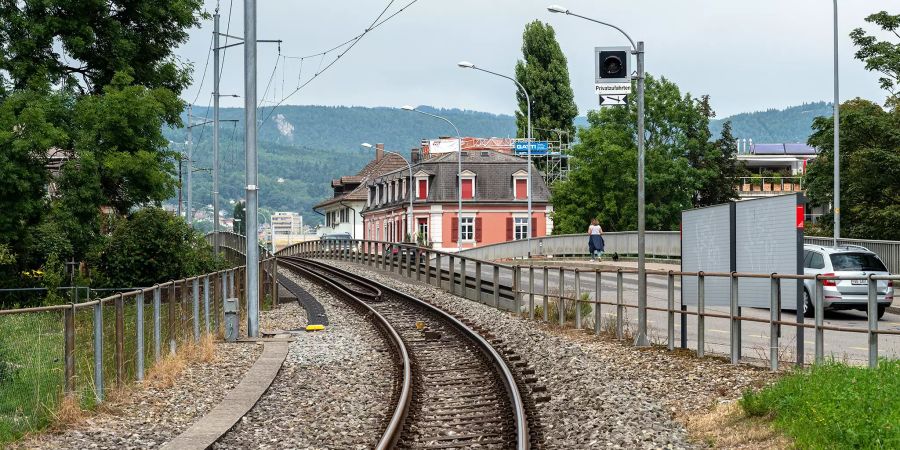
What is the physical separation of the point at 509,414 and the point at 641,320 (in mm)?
6263

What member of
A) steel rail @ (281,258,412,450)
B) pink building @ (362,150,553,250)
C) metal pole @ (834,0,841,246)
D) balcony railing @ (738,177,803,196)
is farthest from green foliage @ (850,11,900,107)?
balcony railing @ (738,177,803,196)

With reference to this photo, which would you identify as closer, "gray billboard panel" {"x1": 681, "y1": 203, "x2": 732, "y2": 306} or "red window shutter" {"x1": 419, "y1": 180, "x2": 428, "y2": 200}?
"gray billboard panel" {"x1": 681, "y1": 203, "x2": 732, "y2": 306}

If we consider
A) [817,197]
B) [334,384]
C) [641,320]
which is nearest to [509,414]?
[334,384]

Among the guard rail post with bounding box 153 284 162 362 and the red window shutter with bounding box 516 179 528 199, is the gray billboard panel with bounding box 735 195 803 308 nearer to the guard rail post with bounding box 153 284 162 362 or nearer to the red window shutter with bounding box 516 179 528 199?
the guard rail post with bounding box 153 284 162 362

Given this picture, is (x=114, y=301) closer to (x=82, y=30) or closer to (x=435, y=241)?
(x=82, y=30)

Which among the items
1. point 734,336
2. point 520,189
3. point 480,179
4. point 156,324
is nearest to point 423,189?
point 480,179

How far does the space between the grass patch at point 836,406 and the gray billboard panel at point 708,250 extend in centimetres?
400

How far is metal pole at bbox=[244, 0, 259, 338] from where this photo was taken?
21812mm

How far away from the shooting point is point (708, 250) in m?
17.2

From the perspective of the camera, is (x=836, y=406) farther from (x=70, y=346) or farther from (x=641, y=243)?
(x=641, y=243)

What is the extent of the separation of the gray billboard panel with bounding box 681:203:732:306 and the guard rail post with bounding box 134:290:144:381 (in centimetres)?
783

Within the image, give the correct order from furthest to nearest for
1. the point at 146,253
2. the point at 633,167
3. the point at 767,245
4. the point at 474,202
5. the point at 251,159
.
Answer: the point at 474,202 < the point at 633,167 < the point at 146,253 < the point at 251,159 < the point at 767,245

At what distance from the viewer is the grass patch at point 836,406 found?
8609 mm

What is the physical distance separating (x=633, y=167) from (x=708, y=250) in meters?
58.2
